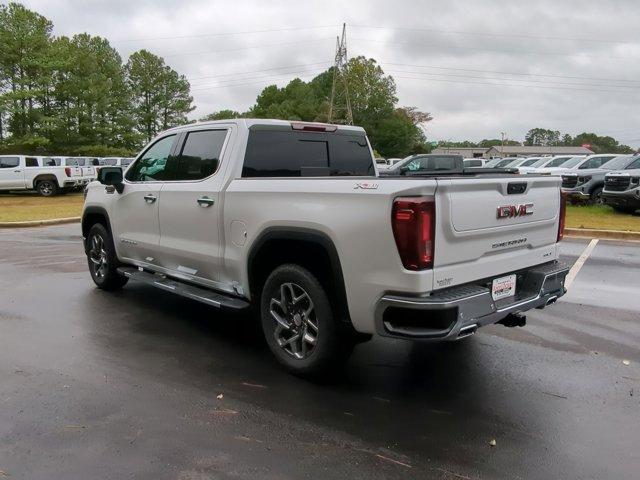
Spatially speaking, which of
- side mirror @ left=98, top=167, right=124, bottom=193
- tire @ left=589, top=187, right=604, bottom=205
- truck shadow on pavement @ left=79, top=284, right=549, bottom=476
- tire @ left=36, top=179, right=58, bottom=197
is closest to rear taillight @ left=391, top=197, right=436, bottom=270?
truck shadow on pavement @ left=79, top=284, right=549, bottom=476

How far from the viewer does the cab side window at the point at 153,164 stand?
567cm

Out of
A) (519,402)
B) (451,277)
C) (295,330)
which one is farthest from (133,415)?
(519,402)

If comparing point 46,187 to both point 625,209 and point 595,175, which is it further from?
point 625,209

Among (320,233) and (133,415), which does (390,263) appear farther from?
(133,415)

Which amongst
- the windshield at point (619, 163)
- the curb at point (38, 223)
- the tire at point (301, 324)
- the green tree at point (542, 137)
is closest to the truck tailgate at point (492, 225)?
the tire at point (301, 324)

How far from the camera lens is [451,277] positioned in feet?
11.6

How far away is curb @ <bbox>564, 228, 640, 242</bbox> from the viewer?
1199 centimetres

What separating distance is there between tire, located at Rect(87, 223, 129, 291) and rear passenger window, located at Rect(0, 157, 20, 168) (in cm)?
1860

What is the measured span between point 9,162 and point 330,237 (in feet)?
76.0

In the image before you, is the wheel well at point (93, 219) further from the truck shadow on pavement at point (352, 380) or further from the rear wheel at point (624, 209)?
the rear wheel at point (624, 209)

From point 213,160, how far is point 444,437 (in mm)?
3010

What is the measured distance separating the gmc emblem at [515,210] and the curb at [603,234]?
915 centimetres

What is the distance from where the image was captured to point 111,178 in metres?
6.09

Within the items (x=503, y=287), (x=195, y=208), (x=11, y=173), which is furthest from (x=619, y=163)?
(x=11, y=173)
